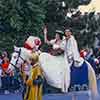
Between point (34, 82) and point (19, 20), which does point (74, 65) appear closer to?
point (34, 82)

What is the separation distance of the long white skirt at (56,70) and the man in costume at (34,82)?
0.79 ft

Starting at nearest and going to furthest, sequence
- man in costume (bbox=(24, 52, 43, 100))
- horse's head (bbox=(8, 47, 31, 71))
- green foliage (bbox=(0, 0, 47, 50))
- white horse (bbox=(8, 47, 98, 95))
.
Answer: white horse (bbox=(8, 47, 98, 95)), man in costume (bbox=(24, 52, 43, 100)), horse's head (bbox=(8, 47, 31, 71)), green foliage (bbox=(0, 0, 47, 50))

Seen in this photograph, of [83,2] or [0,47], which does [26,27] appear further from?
[83,2]

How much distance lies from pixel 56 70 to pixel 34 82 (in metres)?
0.57

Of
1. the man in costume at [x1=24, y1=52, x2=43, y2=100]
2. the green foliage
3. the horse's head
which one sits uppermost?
the green foliage

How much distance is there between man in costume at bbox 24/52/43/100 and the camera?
826cm

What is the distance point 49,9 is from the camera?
20.6m

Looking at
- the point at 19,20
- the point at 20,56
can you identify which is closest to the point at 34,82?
the point at 20,56

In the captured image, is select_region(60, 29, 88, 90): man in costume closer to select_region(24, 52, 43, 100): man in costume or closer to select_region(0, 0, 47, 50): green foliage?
select_region(24, 52, 43, 100): man in costume

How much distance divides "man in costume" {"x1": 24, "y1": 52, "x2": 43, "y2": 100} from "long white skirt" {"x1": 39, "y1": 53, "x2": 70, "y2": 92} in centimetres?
24

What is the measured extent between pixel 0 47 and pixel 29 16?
5.26 feet

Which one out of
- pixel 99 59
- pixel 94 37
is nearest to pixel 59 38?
pixel 99 59

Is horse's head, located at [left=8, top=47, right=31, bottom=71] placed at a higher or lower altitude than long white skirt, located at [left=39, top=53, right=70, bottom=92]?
higher

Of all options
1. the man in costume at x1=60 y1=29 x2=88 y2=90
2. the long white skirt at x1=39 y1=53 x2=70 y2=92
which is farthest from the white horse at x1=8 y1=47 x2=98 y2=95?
the man in costume at x1=60 y1=29 x2=88 y2=90
